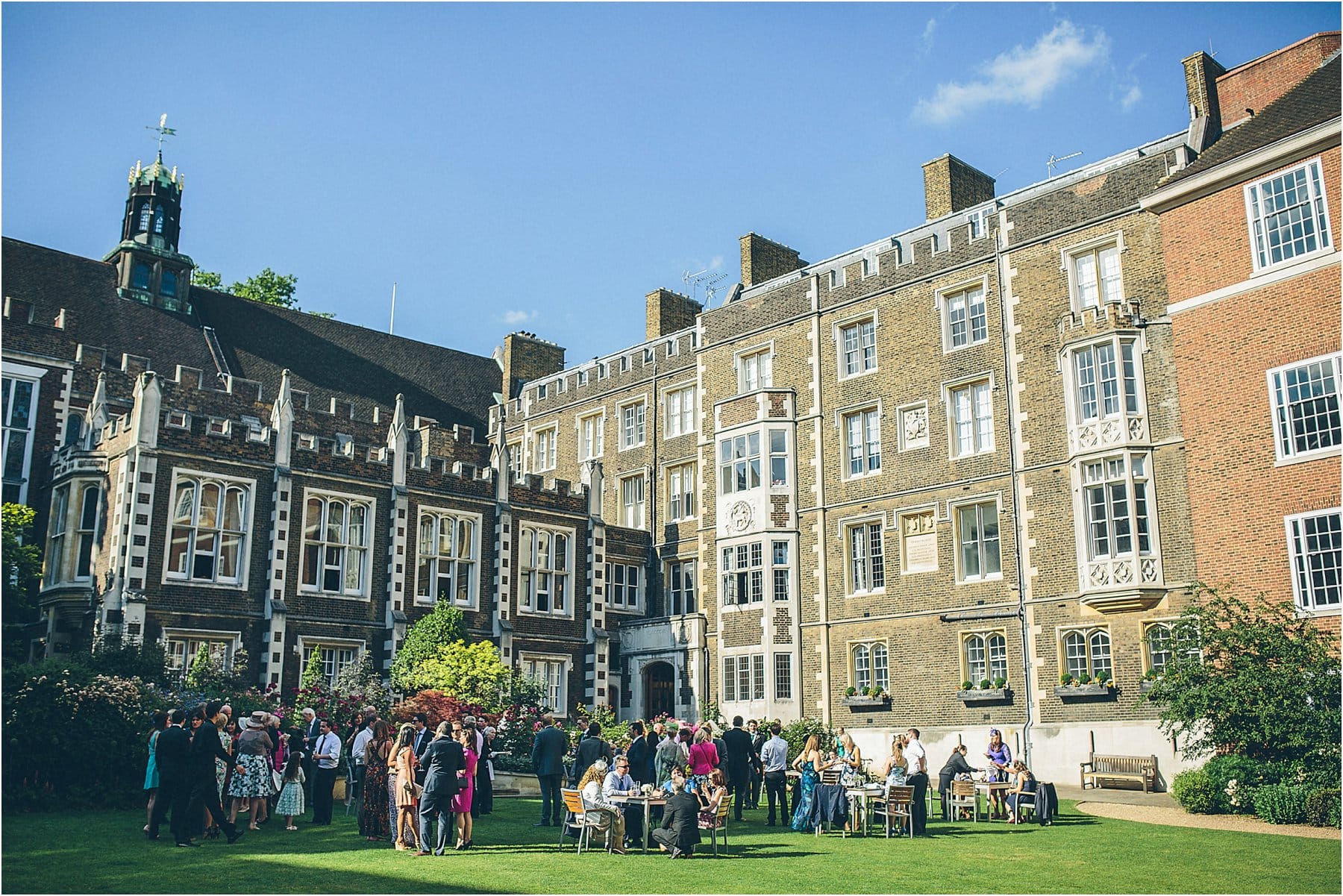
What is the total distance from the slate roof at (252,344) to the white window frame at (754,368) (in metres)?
13.6

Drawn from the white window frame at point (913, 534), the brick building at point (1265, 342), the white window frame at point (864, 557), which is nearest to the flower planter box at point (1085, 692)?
the brick building at point (1265, 342)

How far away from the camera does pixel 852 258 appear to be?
124 ft

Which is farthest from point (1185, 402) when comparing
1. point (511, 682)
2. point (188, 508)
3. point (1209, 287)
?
point (188, 508)

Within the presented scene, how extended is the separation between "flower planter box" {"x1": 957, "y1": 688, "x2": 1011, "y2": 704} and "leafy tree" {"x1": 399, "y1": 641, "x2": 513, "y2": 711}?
11.2 meters

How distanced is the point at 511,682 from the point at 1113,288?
57.6ft

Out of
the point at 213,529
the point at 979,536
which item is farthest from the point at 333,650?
the point at 979,536

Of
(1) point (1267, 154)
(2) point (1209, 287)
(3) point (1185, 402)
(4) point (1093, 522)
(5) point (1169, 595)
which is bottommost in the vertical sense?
(5) point (1169, 595)

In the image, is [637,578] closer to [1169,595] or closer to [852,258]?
[852,258]

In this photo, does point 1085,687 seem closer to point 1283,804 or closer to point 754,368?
point 1283,804

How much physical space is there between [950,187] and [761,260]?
23.0 feet

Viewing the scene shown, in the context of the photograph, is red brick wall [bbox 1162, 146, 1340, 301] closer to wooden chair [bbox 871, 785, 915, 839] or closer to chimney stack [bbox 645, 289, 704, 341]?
wooden chair [bbox 871, 785, 915, 839]

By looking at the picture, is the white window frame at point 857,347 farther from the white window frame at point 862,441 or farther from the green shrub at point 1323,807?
the green shrub at point 1323,807

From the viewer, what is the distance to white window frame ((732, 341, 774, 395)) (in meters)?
36.2

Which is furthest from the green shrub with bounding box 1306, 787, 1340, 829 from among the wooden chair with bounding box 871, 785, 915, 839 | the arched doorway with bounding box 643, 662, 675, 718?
the arched doorway with bounding box 643, 662, 675, 718
